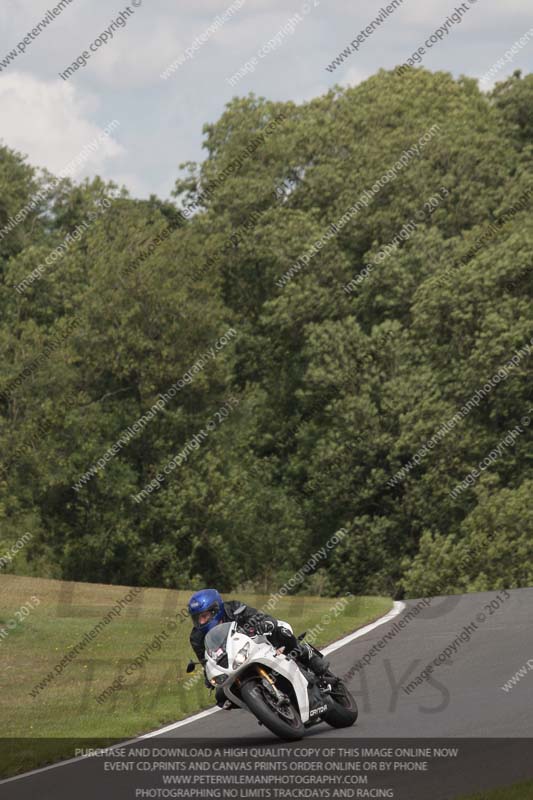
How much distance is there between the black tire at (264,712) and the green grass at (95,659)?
2.61m

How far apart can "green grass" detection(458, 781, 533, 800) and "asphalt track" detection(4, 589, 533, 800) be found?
0.79 ft

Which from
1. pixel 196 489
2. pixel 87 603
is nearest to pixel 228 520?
pixel 196 489

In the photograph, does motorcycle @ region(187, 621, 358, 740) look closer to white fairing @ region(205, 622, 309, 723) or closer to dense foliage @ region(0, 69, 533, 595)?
white fairing @ region(205, 622, 309, 723)

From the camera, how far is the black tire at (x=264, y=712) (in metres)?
11.1

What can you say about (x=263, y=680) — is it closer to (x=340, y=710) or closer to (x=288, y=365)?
(x=340, y=710)

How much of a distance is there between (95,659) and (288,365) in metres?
25.6

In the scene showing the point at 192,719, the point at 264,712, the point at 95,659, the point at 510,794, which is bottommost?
the point at 95,659

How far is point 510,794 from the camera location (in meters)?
8.95

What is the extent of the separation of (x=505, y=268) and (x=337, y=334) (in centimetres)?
587

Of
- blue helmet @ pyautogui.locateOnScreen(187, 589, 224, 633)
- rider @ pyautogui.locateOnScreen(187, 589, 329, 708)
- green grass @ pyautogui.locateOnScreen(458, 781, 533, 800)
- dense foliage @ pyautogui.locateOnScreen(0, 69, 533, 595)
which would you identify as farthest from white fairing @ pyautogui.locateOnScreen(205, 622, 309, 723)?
dense foliage @ pyautogui.locateOnScreen(0, 69, 533, 595)

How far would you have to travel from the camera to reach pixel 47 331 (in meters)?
45.9

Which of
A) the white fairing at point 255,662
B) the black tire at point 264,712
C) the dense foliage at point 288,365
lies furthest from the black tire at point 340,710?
the dense foliage at point 288,365

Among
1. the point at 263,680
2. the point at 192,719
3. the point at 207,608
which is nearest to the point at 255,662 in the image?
the point at 263,680

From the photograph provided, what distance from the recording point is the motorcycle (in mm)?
11203
